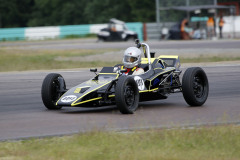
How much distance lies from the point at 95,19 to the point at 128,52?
5917cm

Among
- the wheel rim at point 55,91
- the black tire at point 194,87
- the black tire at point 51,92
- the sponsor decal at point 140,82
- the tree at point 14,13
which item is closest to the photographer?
the sponsor decal at point 140,82

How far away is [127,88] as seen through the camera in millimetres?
9188

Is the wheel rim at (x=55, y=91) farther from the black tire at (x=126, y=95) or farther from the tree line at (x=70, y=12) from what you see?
the tree line at (x=70, y=12)

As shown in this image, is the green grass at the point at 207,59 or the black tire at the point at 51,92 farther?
the green grass at the point at 207,59

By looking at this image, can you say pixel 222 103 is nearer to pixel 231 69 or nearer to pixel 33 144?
pixel 33 144

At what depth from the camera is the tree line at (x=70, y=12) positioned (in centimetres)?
6550

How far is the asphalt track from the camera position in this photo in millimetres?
7996

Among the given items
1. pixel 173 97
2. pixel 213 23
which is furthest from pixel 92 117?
pixel 213 23

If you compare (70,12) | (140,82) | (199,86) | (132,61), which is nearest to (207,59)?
(199,86)

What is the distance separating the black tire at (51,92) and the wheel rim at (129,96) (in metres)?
1.49

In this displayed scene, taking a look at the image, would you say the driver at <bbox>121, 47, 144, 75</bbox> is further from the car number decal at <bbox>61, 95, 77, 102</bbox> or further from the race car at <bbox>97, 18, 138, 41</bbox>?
the race car at <bbox>97, 18, 138, 41</bbox>

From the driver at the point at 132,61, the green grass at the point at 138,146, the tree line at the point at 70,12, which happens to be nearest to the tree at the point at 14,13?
the tree line at the point at 70,12

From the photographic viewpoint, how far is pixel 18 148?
6.55 meters

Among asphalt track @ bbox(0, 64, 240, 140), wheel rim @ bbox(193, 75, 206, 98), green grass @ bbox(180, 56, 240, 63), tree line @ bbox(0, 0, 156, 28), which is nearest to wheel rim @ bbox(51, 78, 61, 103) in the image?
asphalt track @ bbox(0, 64, 240, 140)
